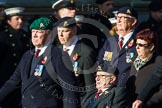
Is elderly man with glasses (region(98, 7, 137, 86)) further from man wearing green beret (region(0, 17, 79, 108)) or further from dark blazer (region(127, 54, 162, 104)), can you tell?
man wearing green beret (region(0, 17, 79, 108))

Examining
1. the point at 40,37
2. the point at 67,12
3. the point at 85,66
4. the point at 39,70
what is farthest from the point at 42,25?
the point at 67,12

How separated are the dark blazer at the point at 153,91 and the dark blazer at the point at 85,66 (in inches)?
46.7

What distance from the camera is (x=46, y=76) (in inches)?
381

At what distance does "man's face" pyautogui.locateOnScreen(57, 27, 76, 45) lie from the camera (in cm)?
1012

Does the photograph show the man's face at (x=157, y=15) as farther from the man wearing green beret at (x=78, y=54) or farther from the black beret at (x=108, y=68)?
the black beret at (x=108, y=68)

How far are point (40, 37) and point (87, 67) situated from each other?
80 centimetres

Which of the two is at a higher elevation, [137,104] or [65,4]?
[65,4]

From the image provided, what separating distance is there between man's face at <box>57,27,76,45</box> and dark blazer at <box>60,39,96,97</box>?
0.49 feet

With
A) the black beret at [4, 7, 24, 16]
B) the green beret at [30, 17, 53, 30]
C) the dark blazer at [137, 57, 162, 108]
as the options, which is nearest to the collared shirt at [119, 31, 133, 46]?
the green beret at [30, 17, 53, 30]

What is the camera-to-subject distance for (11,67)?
Result: 1177cm

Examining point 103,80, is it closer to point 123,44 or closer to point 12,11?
point 123,44

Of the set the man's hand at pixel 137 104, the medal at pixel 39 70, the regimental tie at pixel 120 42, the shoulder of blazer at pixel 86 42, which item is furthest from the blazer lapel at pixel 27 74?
the man's hand at pixel 137 104

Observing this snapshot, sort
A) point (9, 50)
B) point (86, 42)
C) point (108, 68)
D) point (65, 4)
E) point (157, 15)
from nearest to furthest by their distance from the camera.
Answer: point (108, 68) < point (86, 42) < point (65, 4) < point (157, 15) < point (9, 50)

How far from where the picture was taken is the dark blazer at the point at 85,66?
399 inches
